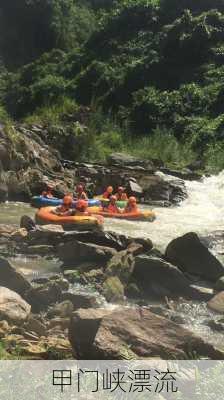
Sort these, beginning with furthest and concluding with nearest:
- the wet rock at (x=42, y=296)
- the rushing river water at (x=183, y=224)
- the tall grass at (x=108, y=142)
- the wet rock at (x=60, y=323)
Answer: the tall grass at (x=108, y=142) → the rushing river water at (x=183, y=224) → the wet rock at (x=42, y=296) → the wet rock at (x=60, y=323)

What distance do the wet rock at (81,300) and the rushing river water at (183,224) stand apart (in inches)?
37.6

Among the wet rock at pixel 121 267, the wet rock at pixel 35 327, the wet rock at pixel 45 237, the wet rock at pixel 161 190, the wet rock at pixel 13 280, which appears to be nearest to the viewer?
the wet rock at pixel 35 327

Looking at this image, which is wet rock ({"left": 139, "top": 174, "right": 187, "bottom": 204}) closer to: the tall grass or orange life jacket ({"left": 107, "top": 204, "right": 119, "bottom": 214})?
orange life jacket ({"left": 107, "top": 204, "right": 119, "bottom": 214})

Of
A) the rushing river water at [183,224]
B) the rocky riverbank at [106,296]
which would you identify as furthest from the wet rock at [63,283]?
the rushing river water at [183,224]

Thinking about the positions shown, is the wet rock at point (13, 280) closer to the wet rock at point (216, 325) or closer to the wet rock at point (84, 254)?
the wet rock at point (84, 254)

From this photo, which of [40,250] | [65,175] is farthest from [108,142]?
[40,250]

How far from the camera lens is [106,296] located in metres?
8.33

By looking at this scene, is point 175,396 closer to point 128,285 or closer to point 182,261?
point 128,285

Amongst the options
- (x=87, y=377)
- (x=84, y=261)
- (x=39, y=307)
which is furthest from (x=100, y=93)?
(x=87, y=377)

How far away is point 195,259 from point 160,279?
94cm

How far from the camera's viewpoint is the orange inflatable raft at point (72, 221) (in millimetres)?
13742

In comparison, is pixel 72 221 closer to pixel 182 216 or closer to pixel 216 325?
pixel 182 216

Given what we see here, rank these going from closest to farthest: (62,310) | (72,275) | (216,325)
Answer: (62,310), (216,325), (72,275)

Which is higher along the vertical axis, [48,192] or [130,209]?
[130,209]
